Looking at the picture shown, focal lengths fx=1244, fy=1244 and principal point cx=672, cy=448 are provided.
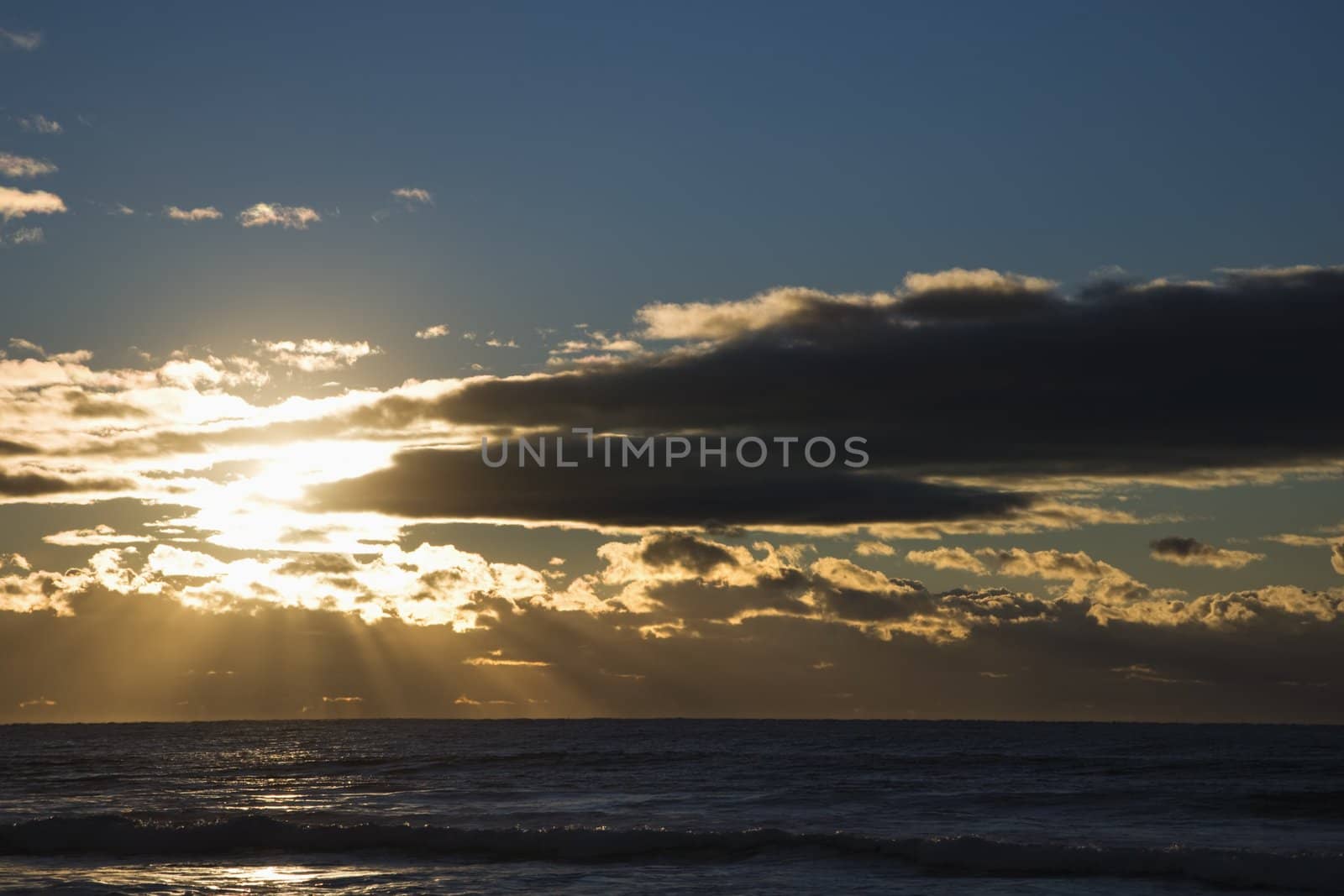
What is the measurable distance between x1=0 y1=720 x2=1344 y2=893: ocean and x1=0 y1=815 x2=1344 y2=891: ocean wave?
97 millimetres

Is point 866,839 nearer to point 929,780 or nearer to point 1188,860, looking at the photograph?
point 1188,860

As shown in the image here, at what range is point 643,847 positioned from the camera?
4116 centimetres

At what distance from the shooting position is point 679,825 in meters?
47.6

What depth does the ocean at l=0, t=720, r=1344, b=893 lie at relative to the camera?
35.2 meters

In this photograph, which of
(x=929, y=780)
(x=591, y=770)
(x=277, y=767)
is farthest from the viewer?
(x=277, y=767)

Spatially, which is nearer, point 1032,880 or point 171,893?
point 171,893

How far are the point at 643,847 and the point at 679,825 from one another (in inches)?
262

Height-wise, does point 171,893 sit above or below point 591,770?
above

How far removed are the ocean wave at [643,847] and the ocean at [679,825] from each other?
3.8 inches

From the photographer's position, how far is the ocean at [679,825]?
115ft

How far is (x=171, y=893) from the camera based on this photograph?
32.3 meters

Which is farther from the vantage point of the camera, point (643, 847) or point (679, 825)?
point (679, 825)

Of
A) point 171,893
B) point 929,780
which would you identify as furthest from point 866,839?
point 929,780

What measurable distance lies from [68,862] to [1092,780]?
53752 millimetres
